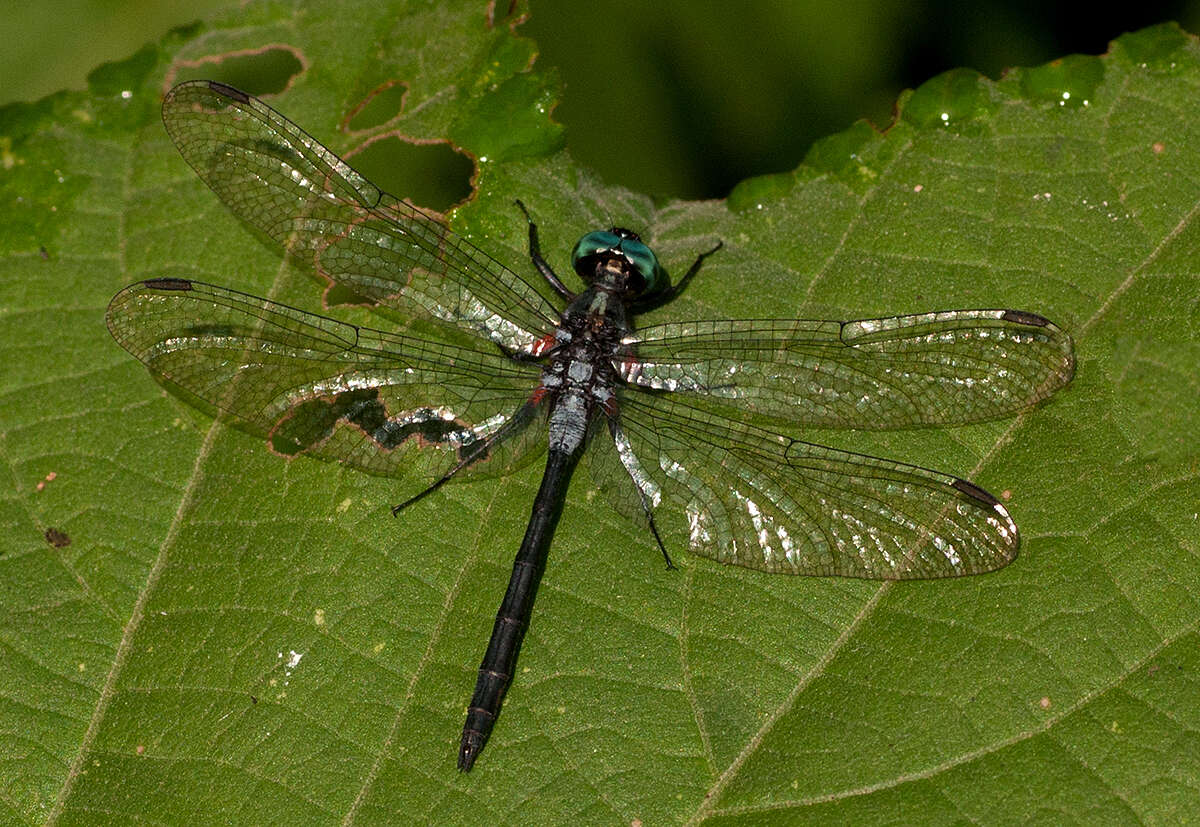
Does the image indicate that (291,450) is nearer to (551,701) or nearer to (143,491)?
(143,491)

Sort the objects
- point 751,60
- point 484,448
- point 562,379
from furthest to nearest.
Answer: point 751,60 → point 562,379 → point 484,448

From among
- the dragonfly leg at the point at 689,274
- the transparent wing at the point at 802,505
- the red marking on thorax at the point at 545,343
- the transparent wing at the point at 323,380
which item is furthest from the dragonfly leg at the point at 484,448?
the dragonfly leg at the point at 689,274

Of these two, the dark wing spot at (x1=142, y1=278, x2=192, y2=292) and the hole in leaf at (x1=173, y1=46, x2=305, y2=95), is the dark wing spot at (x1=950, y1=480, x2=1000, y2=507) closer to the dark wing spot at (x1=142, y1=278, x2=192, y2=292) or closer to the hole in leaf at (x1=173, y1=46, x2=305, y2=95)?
the dark wing spot at (x1=142, y1=278, x2=192, y2=292)

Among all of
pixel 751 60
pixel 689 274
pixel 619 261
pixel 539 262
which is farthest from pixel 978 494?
pixel 751 60

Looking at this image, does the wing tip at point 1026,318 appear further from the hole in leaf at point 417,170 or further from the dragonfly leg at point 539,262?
the hole in leaf at point 417,170

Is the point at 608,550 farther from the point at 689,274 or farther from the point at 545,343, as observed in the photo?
the point at 689,274
